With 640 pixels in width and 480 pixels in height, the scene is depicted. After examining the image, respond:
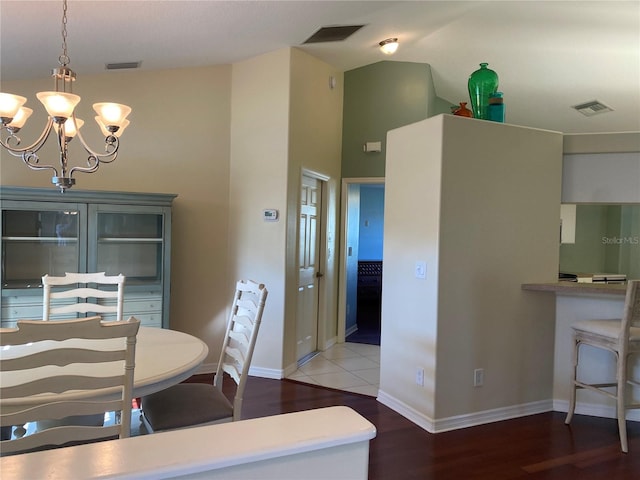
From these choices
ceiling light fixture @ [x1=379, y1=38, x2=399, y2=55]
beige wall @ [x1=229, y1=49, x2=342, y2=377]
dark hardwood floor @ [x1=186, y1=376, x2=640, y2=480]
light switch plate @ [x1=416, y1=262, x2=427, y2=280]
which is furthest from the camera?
ceiling light fixture @ [x1=379, y1=38, x2=399, y2=55]

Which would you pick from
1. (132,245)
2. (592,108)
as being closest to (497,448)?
(132,245)

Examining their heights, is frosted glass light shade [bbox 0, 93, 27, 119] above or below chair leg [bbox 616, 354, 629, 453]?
above

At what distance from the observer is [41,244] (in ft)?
12.1

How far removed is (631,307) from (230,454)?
2884 millimetres

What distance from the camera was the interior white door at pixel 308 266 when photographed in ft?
15.3

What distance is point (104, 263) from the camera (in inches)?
150

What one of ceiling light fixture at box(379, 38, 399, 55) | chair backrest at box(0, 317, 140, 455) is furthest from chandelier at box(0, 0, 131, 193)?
ceiling light fixture at box(379, 38, 399, 55)

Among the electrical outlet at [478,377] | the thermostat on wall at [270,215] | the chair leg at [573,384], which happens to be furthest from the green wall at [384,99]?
the chair leg at [573,384]

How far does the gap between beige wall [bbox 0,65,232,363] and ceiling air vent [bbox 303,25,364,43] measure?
963mm

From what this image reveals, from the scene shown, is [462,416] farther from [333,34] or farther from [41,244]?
[41,244]

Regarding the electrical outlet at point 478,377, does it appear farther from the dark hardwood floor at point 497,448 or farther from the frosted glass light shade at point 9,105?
the frosted glass light shade at point 9,105

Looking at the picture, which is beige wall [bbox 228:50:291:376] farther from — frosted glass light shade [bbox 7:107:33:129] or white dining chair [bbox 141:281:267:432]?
frosted glass light shade [bbox 7:107:33:129]

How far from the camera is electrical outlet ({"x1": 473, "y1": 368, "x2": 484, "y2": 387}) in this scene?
3.28 m

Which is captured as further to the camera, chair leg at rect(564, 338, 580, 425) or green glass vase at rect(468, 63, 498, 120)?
green glass vase at rect(468, 63, 498, 120)
